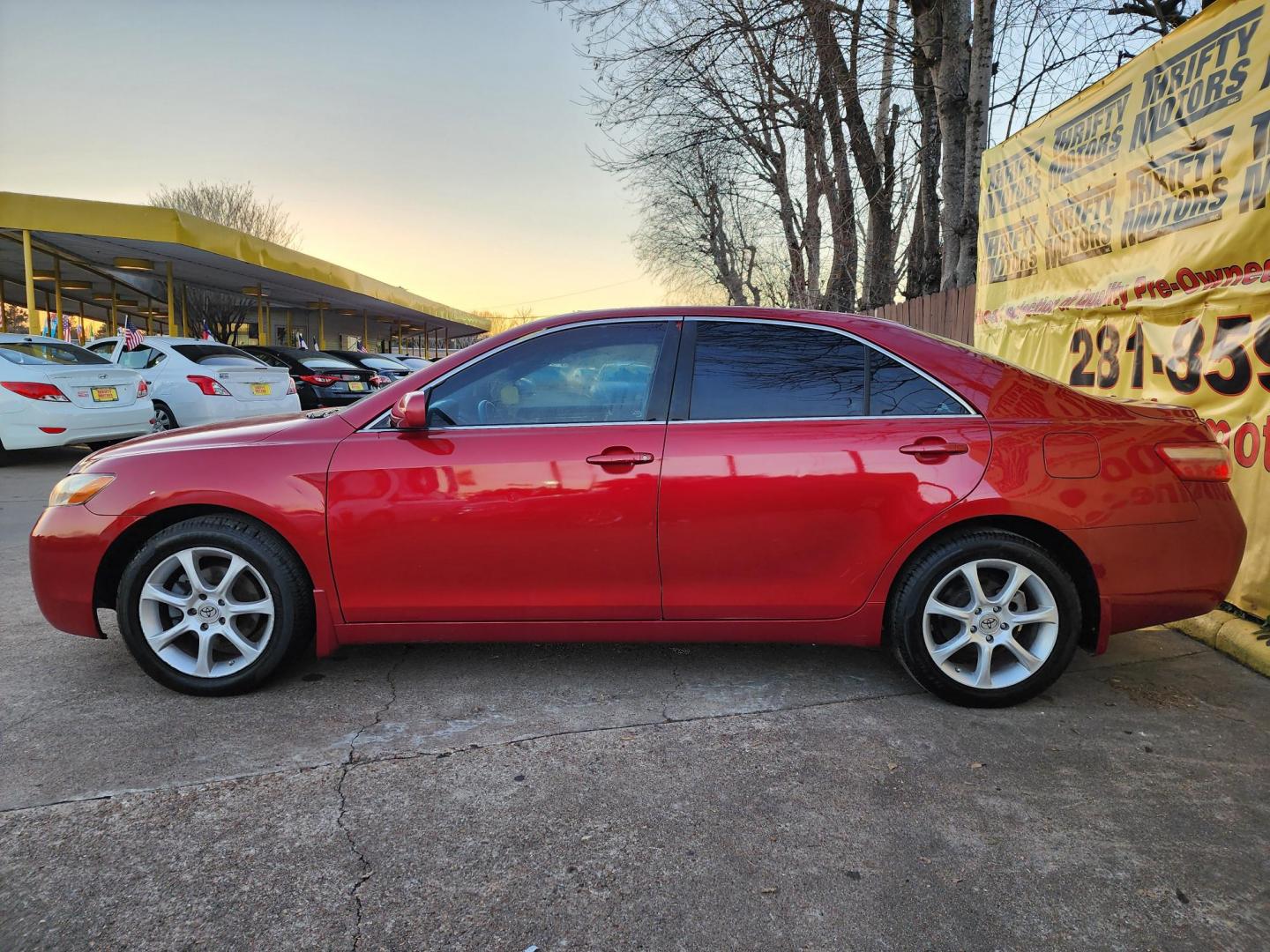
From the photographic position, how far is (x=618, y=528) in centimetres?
303

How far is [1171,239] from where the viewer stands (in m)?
4.30

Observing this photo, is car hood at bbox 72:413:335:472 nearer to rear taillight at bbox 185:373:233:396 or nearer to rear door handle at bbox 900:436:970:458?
rear door handle at bbox 900:436:970:458

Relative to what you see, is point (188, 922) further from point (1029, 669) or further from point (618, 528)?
point (1029, 669)

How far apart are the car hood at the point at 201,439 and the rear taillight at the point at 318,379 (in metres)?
10.6

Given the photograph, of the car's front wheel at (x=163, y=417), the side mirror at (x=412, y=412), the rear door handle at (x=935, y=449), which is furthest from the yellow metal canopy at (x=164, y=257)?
the rear door handle at (x=935, y=449)

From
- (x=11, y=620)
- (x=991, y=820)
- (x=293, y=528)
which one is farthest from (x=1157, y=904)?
(x=11, y=620)

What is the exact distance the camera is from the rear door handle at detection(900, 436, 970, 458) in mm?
3029

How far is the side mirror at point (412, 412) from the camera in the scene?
3062 millimetres

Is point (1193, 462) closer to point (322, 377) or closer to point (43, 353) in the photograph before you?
point (43, 353)

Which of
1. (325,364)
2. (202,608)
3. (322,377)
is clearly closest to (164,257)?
(325,364)

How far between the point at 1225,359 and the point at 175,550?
5.04 meters

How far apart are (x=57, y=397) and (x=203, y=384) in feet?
6.48

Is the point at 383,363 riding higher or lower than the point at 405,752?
higher

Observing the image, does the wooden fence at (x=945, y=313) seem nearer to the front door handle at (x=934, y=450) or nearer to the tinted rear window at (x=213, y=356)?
the front door handle at (x=934, y=450)
